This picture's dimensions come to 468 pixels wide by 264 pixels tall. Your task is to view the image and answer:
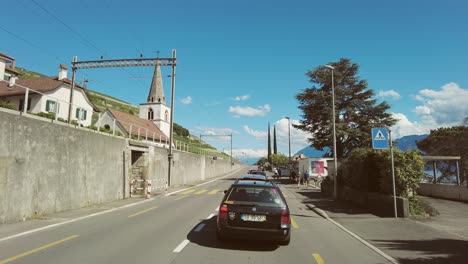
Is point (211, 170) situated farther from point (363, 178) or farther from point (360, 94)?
point (363, 178)

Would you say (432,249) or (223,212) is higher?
(223,212)

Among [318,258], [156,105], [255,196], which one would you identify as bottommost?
[318,258]

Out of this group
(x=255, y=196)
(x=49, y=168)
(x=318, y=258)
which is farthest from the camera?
(x=49, y=168)

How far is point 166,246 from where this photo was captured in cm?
743

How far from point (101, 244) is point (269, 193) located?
13.7 ft

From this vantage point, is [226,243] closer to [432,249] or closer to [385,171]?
[432,249]

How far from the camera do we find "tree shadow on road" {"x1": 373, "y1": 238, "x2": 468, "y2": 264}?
264 inches

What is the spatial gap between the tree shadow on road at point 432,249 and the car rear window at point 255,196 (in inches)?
113

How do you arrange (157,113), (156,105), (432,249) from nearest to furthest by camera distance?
(432,249) → (156,105) → (157,113)

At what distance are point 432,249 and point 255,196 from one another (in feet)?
14.2

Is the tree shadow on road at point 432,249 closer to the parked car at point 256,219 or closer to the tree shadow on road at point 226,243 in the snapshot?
the parked car at point 256,219

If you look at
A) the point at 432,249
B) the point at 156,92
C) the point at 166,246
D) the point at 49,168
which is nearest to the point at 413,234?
the point at 432,249

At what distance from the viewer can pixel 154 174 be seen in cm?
2753

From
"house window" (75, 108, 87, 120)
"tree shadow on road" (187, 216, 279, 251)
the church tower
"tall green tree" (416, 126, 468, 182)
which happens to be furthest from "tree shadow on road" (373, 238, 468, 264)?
the church tower
